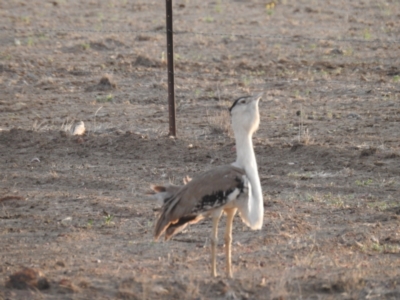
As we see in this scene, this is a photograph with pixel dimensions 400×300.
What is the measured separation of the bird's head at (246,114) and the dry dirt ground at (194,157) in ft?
3.50

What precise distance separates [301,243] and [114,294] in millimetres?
2113

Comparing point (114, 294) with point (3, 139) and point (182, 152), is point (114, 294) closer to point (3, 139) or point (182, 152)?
point (182, 152)

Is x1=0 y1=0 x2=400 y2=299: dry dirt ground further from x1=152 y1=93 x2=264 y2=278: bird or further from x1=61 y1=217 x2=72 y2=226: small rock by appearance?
x1=152 y1=93 x2=264 y2=278: bird

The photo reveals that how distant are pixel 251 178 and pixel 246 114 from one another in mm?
480

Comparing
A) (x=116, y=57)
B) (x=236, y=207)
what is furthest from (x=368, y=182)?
(x=116, y=57)

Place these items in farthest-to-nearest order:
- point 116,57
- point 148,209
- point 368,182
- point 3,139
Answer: point 116,57 < point 3,139 < point 368,182 < point 148,209

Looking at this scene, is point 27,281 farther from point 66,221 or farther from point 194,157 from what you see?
point 194,157

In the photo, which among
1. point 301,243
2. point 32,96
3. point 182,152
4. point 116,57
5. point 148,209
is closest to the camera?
point 301,243

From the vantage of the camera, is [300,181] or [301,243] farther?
[300,181]

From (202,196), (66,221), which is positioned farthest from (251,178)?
(66,221)

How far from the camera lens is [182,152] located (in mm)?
10344

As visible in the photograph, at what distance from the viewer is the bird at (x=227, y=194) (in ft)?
19.2

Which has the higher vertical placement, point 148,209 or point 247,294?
point 247,294

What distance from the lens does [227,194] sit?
584 cm
